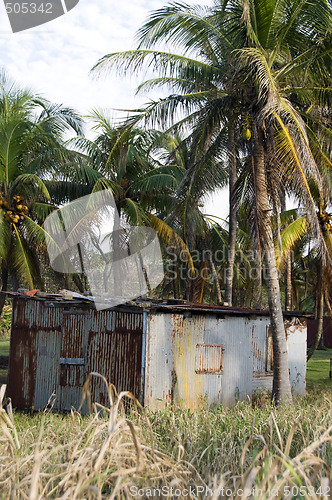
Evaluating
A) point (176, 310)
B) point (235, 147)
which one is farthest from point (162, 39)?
point (176, 310)

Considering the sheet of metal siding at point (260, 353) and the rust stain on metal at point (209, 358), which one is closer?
the rust stain on metal at point (209, 358)

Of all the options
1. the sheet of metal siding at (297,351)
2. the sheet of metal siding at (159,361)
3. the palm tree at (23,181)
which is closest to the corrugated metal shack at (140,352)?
the sheet of metal siding at (159,361)

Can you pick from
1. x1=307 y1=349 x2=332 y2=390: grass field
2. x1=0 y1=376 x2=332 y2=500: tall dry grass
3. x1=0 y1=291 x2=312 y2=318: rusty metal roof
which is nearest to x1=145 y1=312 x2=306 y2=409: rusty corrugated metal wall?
x1=0 y1=291 x2=312 y2=318: rusty metal roof

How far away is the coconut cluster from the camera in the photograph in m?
18.3

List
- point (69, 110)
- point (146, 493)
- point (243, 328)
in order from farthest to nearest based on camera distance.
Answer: point (69, 110) → point (243, 328) → point (146, 493)

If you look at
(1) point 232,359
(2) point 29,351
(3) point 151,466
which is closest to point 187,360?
(1) point 232,359

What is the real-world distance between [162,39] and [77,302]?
6445 millimetres

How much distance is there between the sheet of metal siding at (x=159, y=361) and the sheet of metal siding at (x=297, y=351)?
497 centimetres

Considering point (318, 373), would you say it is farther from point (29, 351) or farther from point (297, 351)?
point (29, 351)

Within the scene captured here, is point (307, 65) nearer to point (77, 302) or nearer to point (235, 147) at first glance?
point (235, 147)

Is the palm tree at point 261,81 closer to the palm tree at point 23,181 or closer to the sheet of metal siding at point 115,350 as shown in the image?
the sheet of metal siding at point 115,350

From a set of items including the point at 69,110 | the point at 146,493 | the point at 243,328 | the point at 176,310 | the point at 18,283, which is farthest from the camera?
the point at 69,110

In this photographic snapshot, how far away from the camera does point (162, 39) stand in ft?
44.5

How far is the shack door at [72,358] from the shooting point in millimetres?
13203
